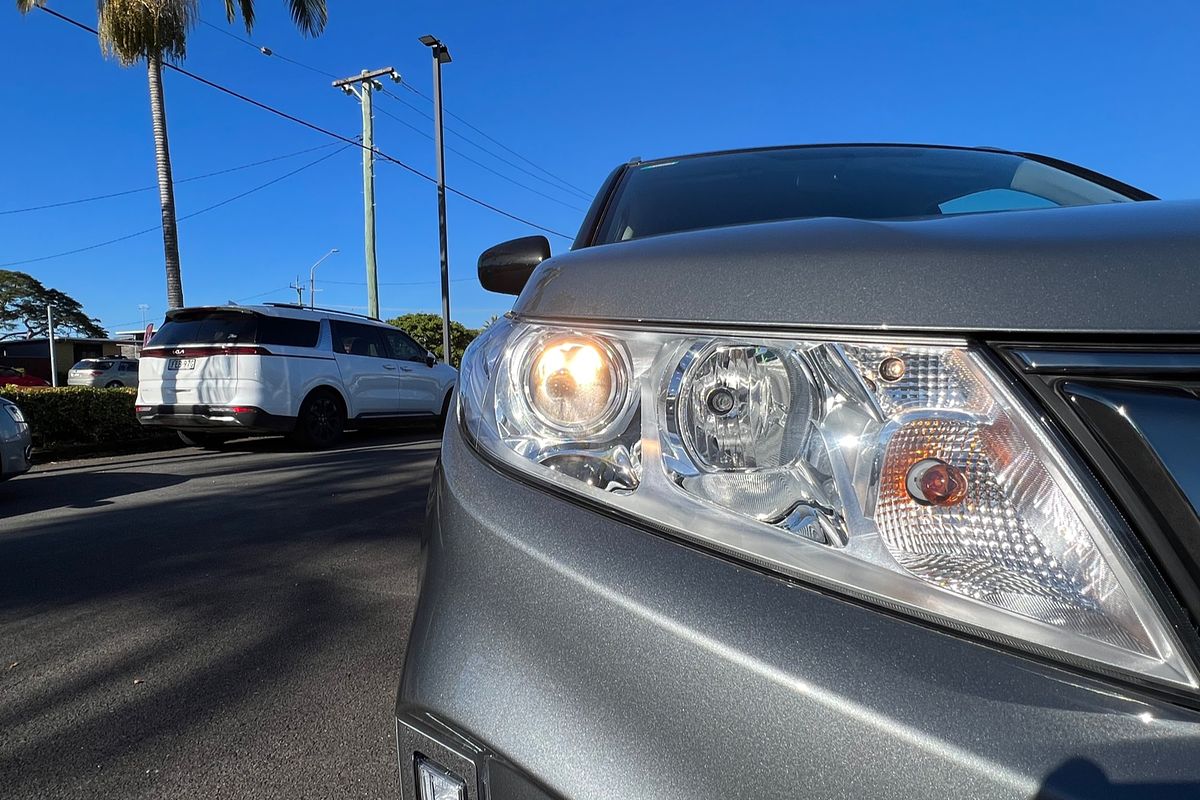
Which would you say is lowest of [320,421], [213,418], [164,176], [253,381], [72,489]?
[72,489]

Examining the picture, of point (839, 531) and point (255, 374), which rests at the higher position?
point (839, 531)

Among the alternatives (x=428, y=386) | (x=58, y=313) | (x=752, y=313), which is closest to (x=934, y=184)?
(x=752, y=313)

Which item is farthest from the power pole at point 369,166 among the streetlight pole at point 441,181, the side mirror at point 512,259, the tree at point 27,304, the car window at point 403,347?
the tree at point 27,304

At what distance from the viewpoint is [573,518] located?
2.77ft

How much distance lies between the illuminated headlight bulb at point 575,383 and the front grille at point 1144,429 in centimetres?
45

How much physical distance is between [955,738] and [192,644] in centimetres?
280

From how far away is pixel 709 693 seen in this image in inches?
27.1

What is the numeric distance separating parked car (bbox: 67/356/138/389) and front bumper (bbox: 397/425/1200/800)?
3072cm

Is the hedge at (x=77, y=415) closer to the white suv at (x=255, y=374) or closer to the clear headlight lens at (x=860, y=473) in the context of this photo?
the white suv at (x=255, y=374)

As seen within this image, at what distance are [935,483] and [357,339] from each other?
395 inches

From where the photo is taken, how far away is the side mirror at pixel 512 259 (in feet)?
7.24

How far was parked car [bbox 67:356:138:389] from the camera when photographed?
2680 cm

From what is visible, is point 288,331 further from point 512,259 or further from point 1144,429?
point 1144,429

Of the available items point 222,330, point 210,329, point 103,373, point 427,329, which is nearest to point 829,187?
point 222,330
